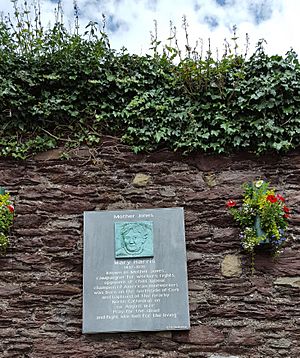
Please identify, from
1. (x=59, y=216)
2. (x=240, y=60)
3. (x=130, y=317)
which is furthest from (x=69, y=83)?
(x=130, y=317)

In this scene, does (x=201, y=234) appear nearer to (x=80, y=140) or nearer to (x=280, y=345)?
(x=280, y=345)

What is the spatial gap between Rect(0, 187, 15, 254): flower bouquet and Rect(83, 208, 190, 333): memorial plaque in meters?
0.60

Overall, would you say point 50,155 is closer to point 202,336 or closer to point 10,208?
point 10,208

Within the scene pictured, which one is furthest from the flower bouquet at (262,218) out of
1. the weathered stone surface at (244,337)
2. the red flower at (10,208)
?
the red flower at (10,208)

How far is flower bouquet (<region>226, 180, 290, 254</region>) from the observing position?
3.96m

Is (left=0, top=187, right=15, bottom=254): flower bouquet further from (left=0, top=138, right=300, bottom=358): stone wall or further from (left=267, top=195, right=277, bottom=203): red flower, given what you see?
(left=267, top=195, right=277, bottom=203): red flower

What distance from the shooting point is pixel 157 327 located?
12.5 feet

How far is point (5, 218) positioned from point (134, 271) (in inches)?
43.9

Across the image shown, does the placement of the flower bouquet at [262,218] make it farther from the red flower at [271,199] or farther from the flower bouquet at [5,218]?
the flower bouquet at [5,218]

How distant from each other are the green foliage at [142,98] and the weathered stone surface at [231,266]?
957 millimetres

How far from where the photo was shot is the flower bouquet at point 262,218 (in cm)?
396

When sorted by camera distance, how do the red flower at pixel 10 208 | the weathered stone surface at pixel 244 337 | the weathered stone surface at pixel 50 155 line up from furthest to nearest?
the weathered stone surface at pixel 50 155 < the red flower at pixel 10 208 < the weathered stone surface at pixel 244 337

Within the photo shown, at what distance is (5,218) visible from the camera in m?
4.09

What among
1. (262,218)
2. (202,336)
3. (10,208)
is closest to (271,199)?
(262,218)
